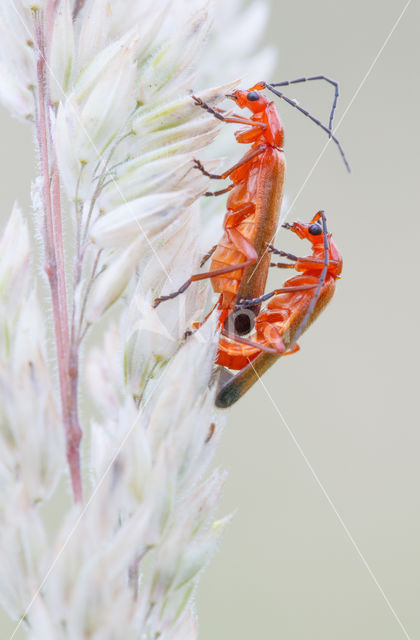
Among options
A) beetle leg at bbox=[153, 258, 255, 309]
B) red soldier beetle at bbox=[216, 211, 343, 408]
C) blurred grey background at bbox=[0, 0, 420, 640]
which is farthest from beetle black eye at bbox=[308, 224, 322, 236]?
blurred grey background at bbox=[0, 0, 420, 640]

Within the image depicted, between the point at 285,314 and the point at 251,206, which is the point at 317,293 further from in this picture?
the point at 251,206

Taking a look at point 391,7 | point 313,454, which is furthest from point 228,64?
point 391,7

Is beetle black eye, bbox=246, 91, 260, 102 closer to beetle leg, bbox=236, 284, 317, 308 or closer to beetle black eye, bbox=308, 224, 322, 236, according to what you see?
beetle black eye, bbox=308, 224, 322, 236

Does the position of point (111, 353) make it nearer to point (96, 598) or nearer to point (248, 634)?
point (96, 598)

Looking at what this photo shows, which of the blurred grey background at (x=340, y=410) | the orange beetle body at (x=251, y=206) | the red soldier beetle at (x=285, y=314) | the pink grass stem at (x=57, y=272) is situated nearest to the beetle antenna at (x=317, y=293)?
the red soldier beetle at (x=285, y=314)

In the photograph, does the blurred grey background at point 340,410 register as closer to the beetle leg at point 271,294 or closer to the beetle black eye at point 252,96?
the beetle leg at point 271,294

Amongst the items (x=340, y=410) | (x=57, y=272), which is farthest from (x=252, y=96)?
(x=340, y=410)

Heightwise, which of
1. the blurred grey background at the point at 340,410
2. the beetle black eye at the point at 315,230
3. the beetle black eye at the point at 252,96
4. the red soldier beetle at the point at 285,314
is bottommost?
the blurred grey background at the point at 340,410

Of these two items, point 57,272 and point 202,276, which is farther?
point 202,276
